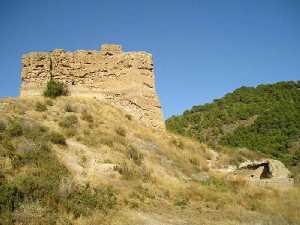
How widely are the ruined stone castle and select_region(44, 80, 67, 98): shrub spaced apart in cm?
44

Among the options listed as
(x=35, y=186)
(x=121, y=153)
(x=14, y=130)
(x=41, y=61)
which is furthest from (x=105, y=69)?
(x=35, y=186)

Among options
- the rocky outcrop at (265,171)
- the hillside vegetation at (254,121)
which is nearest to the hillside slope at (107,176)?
the rocky outcrop at (265,171)

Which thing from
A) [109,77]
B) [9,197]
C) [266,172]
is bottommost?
[9,197]

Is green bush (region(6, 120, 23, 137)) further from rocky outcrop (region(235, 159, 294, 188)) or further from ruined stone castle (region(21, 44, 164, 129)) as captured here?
rocky outcrop (region(235, 159, 294, 188))

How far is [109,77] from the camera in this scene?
18.9 metres

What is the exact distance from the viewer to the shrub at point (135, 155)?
14.7 metres

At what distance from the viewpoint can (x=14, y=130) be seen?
523 inches

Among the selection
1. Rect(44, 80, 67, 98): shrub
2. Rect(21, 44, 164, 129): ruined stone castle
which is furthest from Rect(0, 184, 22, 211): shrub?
Rect(21, 44, 164, 129): ruined stone castle

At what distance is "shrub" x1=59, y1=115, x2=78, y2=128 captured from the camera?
1550cm

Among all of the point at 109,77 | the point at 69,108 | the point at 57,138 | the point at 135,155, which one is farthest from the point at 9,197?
the point at 109,77

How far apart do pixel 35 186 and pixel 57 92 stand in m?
7.88

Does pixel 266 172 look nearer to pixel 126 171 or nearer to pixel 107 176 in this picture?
pixel 126 171

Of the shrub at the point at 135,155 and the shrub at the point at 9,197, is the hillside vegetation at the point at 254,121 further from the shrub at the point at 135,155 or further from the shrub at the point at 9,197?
the shrub at the point at 9,197

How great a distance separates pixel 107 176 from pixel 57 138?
7.18ft
